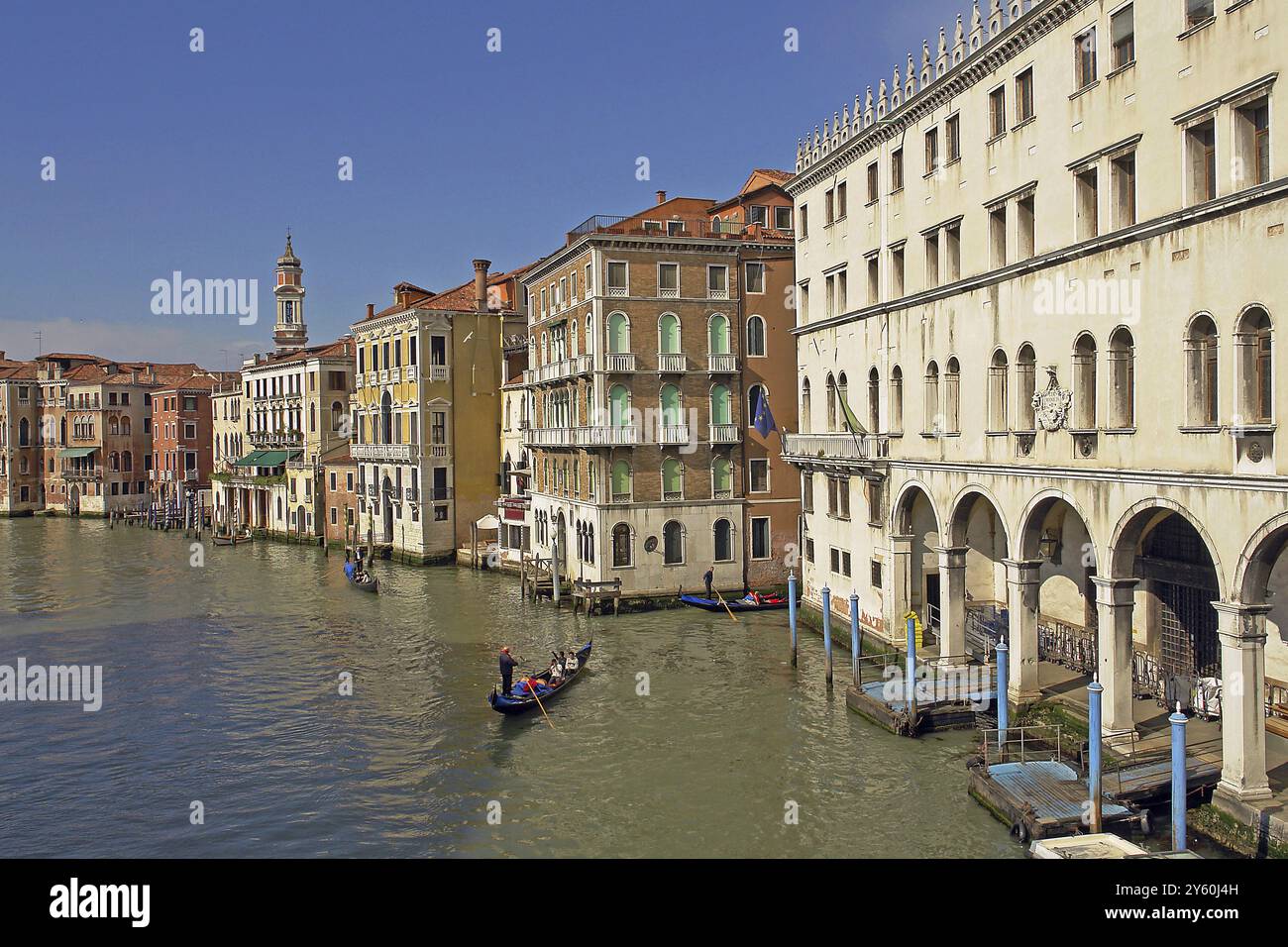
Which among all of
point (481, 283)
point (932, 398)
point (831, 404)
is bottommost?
point (932, 398)

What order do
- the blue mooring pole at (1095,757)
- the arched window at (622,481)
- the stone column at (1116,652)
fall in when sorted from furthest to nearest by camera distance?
the arched window at (622,481)
the stone column at (1116,652)
the blue mooring pole at (1095,757)

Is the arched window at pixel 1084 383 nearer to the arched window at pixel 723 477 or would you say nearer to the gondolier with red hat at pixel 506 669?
the gondolier with red hat at pixel 506 669

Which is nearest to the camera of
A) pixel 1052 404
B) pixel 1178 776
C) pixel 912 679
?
pixel 1178 776

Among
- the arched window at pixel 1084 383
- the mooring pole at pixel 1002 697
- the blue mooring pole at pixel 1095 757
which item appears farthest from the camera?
the mooring pole at pixel 1002 697

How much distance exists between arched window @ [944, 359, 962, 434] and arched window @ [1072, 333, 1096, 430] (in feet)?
15.0

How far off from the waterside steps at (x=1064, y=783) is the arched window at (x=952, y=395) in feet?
23.7

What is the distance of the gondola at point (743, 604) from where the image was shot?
3453 cm

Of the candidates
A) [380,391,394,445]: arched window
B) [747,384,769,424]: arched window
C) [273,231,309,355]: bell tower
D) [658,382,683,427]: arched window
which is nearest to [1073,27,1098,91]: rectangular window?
[747,384,769,424]: arched window

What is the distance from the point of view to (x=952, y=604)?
2342 cm

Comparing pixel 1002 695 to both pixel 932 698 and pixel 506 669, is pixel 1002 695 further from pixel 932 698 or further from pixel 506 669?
pixel 506 669

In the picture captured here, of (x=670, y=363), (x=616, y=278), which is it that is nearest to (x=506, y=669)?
(x=670, y=363)

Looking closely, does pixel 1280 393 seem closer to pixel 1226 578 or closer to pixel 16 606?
pixel 1226 578

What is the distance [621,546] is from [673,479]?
2955 millimetres

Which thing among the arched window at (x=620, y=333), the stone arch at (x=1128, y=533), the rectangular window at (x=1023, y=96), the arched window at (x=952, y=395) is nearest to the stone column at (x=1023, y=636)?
the stone arch at (x=1128, y=533)
